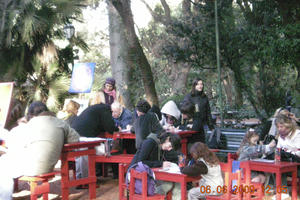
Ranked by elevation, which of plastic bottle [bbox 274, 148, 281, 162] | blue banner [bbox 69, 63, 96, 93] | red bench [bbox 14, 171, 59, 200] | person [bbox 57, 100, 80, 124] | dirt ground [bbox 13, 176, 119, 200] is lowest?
dirt ground [bbox 13, 176, 119, 200]

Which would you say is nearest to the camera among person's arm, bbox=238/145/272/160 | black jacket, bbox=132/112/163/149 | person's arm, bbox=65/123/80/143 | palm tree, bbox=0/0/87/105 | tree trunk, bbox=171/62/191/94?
person's arm, bbox=65/123/80/143

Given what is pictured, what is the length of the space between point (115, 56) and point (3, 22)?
4.54m

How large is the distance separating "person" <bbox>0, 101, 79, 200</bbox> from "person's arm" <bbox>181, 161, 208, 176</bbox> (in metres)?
1.79

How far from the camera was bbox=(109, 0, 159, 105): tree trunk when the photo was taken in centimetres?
1216

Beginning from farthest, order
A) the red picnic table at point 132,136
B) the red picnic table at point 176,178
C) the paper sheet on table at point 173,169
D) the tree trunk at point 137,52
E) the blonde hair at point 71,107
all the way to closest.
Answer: the tree trunk at point 137,52 < the blonde hair at point 71,107 < the red picnic table at point 132,136 < the paper sheet on table at point 173,169 < the red picnic table at point 176,178

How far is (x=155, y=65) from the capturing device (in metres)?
20.3

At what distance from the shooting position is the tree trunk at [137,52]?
39.9ft

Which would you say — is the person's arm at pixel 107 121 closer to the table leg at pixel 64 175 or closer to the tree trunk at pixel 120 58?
the table leg at pixel 64 175

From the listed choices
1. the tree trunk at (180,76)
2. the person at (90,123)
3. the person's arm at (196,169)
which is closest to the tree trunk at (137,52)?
the person at (90,123)

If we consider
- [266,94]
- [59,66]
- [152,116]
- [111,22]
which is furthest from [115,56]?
[152,116]

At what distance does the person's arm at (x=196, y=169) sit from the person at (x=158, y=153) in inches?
17.1

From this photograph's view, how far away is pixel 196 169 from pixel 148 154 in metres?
0.70

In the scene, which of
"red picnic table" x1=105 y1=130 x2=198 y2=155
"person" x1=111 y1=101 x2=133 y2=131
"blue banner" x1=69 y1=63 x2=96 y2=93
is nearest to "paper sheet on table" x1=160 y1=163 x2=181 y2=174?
"red picnic table" x1=105 y1=130 x2=198 y2=155

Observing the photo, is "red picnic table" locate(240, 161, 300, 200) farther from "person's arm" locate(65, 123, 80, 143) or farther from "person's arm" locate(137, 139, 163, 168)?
"person's arm" locate(65, 123, 80, 143)
